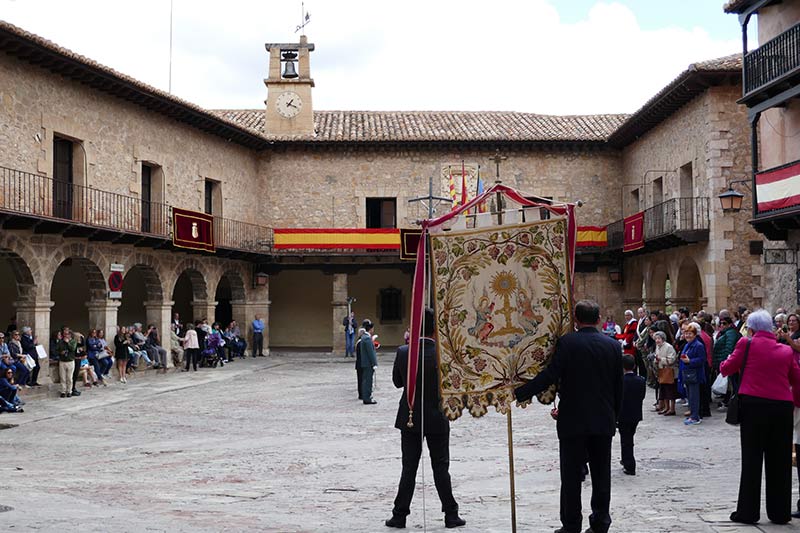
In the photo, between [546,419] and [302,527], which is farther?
[546,419]

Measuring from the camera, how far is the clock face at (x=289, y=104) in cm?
2966

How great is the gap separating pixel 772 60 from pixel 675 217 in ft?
18.4

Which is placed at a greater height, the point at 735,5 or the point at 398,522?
the point at 735,5

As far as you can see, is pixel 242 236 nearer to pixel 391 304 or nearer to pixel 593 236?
pixel 391 304

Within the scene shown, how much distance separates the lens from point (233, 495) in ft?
25.3

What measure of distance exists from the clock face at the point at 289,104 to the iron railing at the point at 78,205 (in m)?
8.40

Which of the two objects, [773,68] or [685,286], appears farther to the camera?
[685,286]

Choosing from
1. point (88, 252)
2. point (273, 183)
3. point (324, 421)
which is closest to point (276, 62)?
point (273, 183)

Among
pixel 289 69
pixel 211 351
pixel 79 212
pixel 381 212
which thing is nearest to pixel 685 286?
pixel 381 212

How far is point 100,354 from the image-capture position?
18.7m

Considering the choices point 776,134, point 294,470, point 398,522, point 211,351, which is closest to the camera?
point 398,522

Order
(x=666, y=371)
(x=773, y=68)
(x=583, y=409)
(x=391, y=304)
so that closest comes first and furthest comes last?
(x=583, y=409) → (x=666, y=371) → (x=773, y=68) → (x=391, y=304)

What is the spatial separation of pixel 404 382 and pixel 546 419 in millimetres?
6732

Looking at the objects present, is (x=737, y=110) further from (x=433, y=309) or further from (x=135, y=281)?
(x=135, y=281)
